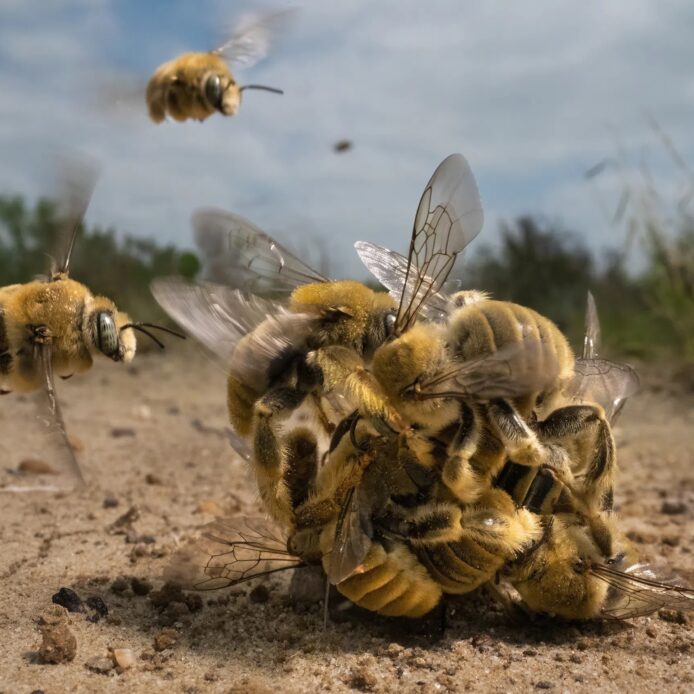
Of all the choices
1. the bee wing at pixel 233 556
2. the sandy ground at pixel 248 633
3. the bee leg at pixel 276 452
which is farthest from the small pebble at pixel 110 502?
the bee leg at pixel 276 452

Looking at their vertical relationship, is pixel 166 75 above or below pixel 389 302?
above

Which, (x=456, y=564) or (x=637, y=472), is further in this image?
(x=637, y=472)

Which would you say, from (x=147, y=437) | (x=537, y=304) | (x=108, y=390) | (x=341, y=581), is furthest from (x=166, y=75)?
(x=537, y=304)

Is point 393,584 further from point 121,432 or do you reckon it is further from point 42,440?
point 121,432

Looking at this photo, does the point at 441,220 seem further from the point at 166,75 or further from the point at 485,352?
the point at 166,75

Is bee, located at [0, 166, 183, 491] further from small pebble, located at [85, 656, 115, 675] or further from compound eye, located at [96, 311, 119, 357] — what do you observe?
small pebble, located at [85, 656, 115, 675]

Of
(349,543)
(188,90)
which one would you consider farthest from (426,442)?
(188,90)

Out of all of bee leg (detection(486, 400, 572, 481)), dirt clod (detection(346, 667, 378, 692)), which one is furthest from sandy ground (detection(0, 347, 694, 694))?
bee leg (detection(486, 400, 572, 481))
